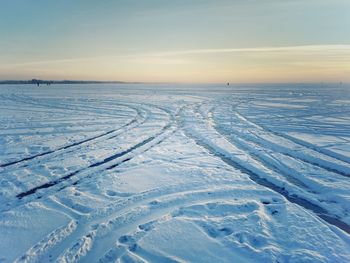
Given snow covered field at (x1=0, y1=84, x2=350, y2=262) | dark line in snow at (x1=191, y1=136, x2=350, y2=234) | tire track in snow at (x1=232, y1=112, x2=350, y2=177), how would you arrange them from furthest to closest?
tire track in snow at (x1=232, y1=112, x2=350, y2=177) → dark line in snow at (x1=191, y1=136, x2=350, y2=234) → snow covered field at (x1=0, y1=84, x2=350, y2=262)

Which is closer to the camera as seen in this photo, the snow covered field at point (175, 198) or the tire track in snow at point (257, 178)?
the snow covered field at point (175, 198)

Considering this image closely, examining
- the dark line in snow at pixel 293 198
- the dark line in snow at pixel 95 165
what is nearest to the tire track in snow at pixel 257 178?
the dark line in snow at pixel 293 198

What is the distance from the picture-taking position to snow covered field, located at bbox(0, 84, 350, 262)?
3961 mm

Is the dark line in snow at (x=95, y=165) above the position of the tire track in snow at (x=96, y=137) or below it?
below

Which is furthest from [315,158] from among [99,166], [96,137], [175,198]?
[96,137]

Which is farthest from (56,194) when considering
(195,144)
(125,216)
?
(195,144)

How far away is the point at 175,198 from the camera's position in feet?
18.3

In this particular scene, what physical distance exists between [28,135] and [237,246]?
10.1 metres

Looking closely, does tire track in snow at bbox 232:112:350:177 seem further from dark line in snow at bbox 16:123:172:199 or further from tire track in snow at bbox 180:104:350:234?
dark line in snow at bbox 16:123:172:199

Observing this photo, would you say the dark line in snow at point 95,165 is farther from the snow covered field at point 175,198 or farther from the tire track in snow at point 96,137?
the tire track in snow at point 96,137

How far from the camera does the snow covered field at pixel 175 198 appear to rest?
396 centimetres

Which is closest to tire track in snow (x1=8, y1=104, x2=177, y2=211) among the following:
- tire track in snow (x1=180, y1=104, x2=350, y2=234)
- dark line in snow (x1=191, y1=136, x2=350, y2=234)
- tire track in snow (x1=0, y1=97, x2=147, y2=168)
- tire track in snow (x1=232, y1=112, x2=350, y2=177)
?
tire track in snow (x1=180, y1=104, x2=350, y2=234)

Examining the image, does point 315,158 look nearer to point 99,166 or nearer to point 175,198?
point 175,198

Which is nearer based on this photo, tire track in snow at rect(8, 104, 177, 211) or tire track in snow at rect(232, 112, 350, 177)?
tire track in snow at rect(8, 104, 177, 211)
